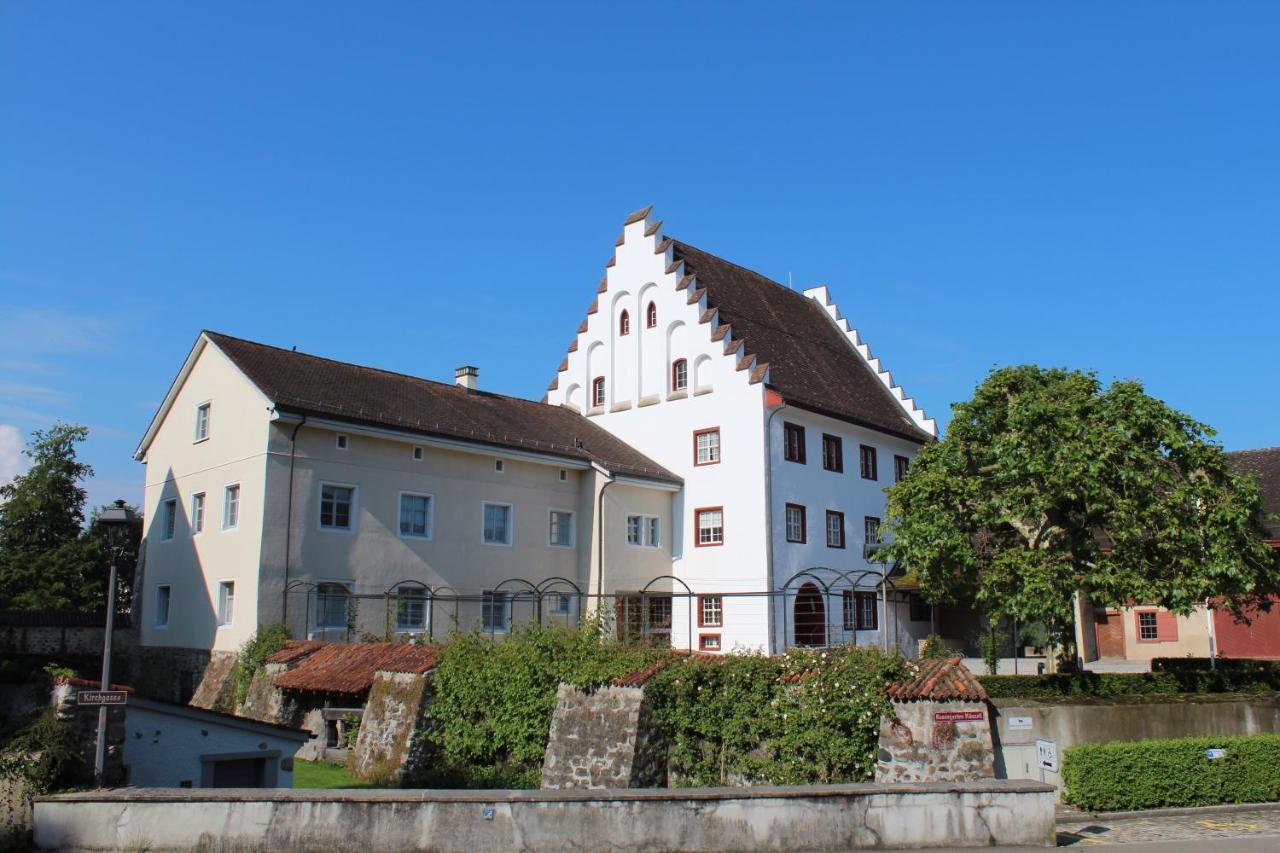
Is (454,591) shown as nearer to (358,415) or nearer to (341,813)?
(358,415)

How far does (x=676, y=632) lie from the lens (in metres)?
33.2

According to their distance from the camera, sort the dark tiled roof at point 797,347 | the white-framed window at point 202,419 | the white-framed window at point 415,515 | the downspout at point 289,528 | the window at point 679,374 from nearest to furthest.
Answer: the downspout at point 289,528
the white-framed window at point 415,515
the white-framed window at point 202,419
the window at point 679,374
the dark tiled roof at point 797,347

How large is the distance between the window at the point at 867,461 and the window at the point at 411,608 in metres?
17.4

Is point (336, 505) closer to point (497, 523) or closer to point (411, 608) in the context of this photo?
point (411, 608)

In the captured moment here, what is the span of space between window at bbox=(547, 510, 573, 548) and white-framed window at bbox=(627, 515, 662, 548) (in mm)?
1971

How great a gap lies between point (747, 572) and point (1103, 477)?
579 inches

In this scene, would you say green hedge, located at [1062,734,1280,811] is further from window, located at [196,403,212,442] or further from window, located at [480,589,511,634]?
window, located at [196,403,212,442]

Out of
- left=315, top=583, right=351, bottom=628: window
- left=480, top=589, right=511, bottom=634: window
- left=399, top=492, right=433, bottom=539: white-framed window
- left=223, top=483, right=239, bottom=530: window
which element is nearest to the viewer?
left=315, top=583, right=351, bottom=628: window

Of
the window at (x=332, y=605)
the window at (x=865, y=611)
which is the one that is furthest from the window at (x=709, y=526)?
the window at (x=332, y=605)

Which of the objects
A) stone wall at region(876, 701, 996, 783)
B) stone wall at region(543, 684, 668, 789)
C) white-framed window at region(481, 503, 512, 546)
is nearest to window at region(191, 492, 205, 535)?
white-framed window at region(481, 503, 512, 546)

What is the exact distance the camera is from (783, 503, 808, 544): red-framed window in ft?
110

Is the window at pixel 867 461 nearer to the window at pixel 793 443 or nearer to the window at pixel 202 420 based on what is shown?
the window at pixel 793 443

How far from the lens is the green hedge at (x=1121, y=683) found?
59.5 feet

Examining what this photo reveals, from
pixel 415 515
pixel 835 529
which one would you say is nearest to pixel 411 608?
pixel 415 515
